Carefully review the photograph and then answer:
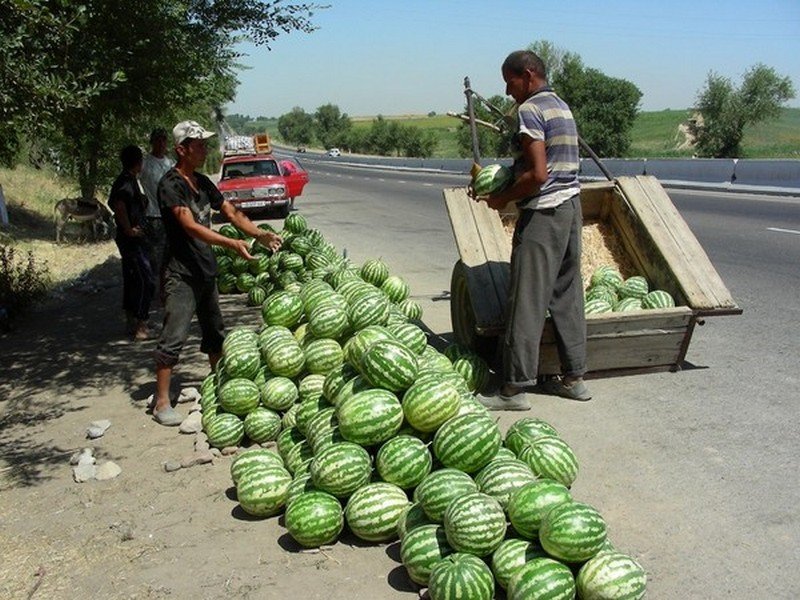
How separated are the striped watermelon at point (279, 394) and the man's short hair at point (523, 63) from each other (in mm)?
2775

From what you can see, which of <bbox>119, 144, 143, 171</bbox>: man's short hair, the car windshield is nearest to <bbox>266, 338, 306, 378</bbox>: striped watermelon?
<bbox>119, 144, 143, 171</bbox>: man's short hair

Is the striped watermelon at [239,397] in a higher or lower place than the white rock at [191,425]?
higher

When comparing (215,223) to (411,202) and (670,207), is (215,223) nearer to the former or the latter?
(411,202)

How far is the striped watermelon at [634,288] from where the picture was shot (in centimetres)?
620

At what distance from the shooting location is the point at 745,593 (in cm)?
308

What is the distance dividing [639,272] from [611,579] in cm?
435

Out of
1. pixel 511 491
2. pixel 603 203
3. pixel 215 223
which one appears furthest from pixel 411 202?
pixel 511 491

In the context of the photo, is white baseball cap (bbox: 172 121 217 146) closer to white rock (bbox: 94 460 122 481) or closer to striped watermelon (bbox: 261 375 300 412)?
striped watermelon (bbox: 261 375 300 412)

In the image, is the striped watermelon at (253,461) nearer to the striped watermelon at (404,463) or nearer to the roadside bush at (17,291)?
the striped watermelon at (404,463)

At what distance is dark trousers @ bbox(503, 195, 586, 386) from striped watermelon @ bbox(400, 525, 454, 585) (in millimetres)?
1952

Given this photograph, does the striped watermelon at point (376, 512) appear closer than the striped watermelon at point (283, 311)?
Yes

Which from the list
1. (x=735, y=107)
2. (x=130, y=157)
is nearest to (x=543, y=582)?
(x=130, y=157)

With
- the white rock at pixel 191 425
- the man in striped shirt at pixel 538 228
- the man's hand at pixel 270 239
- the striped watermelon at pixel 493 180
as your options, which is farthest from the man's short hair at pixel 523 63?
the white rock at pixel 191 425

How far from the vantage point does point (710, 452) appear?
14.5 feet
